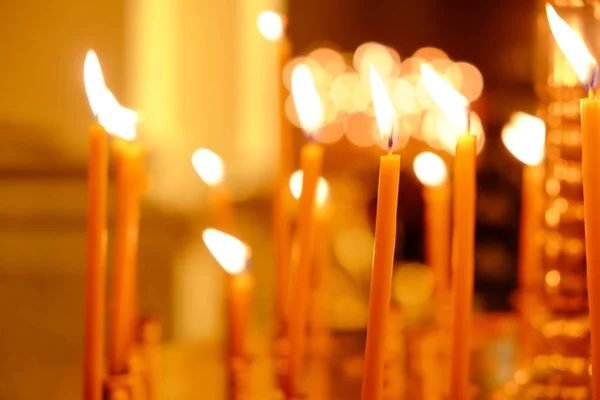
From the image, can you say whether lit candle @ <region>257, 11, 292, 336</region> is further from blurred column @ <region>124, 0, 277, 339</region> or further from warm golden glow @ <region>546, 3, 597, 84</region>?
blurred column @ <region>124, 0, 277, 339</region>

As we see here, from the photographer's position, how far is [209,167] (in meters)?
0.61

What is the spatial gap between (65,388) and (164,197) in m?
0.86

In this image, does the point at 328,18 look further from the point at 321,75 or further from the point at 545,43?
the point at 545,43

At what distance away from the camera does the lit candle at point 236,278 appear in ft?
1.63

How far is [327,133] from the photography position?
1.51 meters

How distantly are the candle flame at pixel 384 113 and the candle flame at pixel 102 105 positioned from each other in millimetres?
158

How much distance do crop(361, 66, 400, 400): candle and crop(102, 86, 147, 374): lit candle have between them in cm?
17

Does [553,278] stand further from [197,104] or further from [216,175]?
[197,104]

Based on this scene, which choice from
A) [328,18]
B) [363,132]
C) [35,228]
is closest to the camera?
[35,228]

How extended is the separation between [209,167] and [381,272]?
32cm

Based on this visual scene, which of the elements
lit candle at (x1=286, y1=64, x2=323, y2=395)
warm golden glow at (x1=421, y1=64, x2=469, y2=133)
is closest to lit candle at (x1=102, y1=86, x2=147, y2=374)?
lit candle at (x1=286, y1=64, x2=323, y2=395)

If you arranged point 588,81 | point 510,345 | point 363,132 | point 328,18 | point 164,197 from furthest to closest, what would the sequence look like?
point 328,18
point 363,132
point 164,197
point 510,345
point 588,81

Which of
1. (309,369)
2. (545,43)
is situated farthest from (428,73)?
(309,369)

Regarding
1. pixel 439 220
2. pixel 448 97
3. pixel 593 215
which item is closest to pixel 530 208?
pixel 439 220
